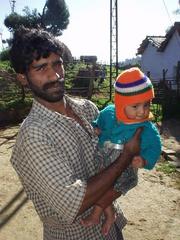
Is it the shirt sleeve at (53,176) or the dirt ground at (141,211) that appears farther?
the dirt ground at (141,211)

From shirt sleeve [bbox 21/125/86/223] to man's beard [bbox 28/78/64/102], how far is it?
35cm

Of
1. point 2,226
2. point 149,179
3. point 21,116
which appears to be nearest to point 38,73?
point 2,226

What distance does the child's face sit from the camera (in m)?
2.58

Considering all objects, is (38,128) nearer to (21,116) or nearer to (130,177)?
(130,177)

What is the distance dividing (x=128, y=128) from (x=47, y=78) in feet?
2.24

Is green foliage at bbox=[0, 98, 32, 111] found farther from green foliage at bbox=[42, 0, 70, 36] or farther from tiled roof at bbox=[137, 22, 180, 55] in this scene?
green foliage at bbox=[42, 0, 70, 36]

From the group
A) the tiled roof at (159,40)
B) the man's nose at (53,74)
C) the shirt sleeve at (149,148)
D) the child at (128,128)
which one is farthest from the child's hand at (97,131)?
the tiled roof at (159,40)

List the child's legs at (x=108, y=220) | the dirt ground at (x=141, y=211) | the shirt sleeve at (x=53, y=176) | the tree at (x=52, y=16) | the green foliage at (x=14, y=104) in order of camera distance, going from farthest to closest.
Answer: the tree at (x=52, y=16) < the green foliage at (x=14, y=104) < the dirt ground at (x=141, y=211) < the child's legs at (x=108, y=220) < the shirt sleeve at (x=53, y=176)

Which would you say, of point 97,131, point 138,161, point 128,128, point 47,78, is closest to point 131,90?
point 128,128

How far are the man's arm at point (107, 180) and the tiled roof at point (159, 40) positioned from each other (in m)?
23.2

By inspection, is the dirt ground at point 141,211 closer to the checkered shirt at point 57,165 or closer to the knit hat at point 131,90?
the checkered shirt at point 57,165

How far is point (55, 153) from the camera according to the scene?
6.75 feet

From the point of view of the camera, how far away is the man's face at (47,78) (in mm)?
2291

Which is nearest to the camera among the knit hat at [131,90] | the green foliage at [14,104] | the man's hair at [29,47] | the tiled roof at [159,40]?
the man's hair at [29,47]
